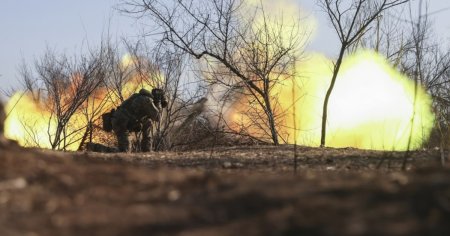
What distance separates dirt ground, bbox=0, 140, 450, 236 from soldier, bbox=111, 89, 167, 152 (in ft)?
30.5

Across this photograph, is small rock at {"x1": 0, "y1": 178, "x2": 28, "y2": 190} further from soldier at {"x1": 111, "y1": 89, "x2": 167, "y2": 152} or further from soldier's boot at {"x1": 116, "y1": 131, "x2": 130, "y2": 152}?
soldier's boot at {"x1": 116, "y1": 131, "x2": 130, "y2": 152}

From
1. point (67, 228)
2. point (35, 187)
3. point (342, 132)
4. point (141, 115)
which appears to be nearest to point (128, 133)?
point (141, 115)

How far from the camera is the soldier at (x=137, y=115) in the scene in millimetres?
14523

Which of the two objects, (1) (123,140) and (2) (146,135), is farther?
(2) (146,135)

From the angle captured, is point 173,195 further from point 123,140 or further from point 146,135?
point 146,135

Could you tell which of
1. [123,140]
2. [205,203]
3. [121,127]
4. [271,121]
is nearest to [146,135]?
[123,140]

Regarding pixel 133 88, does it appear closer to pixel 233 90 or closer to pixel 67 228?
pixel 233 90

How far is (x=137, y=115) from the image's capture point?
1477 cm

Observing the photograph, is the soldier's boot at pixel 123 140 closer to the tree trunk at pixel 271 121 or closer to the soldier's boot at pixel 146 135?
the soldier's boot at pixel 146 135

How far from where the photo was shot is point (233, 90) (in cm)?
1950

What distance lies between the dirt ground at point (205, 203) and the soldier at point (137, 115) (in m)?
9.31

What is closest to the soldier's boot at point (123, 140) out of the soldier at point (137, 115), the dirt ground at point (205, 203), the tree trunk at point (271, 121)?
the soldier at point (137, 115)

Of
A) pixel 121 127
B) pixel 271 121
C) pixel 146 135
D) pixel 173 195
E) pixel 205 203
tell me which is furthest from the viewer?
pixel 271 121

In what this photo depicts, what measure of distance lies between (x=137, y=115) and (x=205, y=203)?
1095 cm
